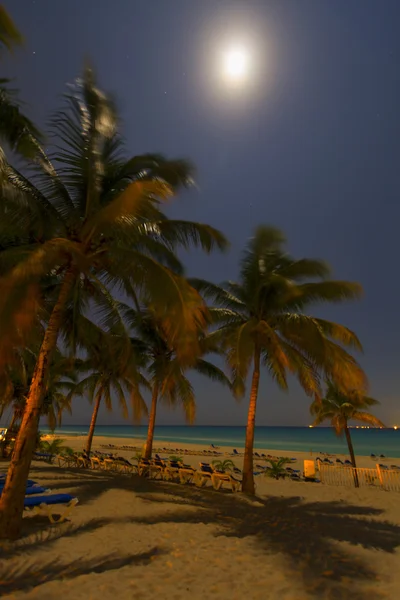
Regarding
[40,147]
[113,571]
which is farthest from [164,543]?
[40,147]

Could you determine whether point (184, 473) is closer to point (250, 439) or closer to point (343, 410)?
point (250, 439)

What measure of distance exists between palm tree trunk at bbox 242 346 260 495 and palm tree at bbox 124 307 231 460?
2.41 metres

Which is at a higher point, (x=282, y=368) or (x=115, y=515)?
(x=282, y=368)

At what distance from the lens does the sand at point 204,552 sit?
421cm

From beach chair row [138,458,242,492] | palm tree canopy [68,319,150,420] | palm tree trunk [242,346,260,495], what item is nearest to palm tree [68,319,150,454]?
palm tree canopy [68,319,150,420]

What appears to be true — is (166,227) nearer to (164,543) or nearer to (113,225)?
(113,225)

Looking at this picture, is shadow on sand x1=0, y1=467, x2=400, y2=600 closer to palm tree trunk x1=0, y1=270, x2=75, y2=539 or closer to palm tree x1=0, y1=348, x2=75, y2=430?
palm tree trunk x1=0, y1=270, x2=75, y2=539

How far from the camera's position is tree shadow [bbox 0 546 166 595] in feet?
13.4

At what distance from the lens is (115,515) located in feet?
25.1

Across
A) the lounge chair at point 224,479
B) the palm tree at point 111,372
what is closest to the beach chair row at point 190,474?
the lounge chair at point 224,479

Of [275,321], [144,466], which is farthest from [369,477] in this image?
[144,466]

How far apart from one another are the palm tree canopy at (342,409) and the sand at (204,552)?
9.93m

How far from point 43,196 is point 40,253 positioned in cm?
207

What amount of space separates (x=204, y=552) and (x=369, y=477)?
11.7 metres
